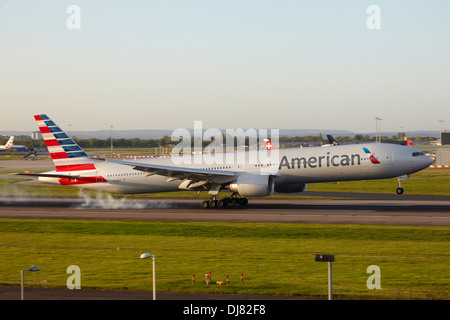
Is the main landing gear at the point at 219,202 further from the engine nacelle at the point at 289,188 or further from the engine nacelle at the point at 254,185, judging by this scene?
the engine nacelle at the point at 289,188

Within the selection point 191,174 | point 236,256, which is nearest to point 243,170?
point 191,174

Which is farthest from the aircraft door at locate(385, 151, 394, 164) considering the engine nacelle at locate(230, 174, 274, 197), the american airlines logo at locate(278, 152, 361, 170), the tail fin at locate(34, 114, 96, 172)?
the tail fin at locate(34, 114, 96, 172)

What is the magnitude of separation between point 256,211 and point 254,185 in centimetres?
209

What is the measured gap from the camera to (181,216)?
4244 centimetres

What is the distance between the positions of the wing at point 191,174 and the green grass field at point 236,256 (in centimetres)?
815

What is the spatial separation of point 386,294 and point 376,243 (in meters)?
10.3

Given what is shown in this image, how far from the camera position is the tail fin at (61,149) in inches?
2009

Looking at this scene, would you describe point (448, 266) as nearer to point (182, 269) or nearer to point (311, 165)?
point (182, 269)

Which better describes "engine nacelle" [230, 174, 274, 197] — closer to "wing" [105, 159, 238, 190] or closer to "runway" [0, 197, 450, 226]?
"wing" [105, 159, 238, 190]

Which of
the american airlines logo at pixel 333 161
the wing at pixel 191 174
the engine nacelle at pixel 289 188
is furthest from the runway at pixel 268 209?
the american airlines logo at pixel 333 161

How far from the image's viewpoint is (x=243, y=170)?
48.3 m

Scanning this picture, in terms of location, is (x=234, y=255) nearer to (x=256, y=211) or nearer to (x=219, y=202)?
(x=256, y=211)

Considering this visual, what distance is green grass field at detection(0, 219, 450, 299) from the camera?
2103cm
